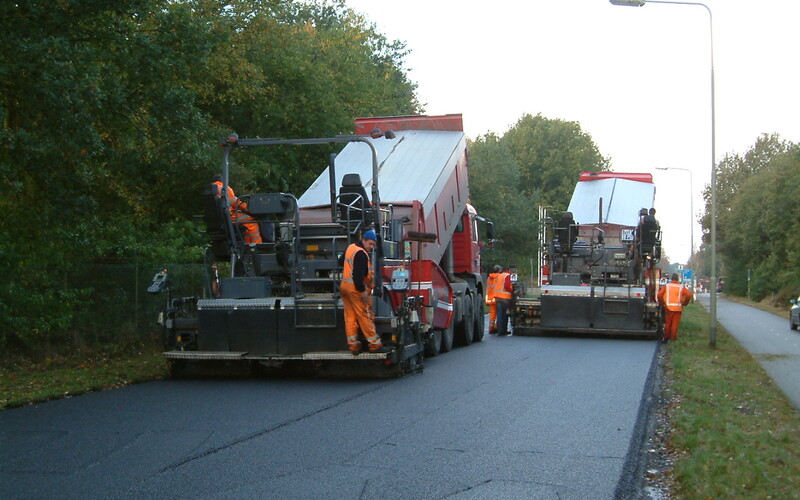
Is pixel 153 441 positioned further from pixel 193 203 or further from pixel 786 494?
pixel 193 203

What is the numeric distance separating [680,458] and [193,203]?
14.2 m

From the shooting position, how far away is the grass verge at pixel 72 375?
9.97 meters

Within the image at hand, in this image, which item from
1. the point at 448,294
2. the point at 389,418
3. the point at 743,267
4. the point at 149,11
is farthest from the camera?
the point at 743,267

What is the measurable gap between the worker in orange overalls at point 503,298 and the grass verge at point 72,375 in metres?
9.47

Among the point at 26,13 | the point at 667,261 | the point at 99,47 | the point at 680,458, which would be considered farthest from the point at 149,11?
the point at 667,261

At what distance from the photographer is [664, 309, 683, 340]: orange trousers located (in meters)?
19.8

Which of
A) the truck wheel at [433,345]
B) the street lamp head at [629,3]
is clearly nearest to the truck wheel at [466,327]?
the truck wheel at [433,345]

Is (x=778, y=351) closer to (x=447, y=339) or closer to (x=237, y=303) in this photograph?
(x=447, y=339)

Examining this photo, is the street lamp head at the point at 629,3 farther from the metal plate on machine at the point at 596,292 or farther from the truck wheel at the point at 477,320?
the truck wheel at the point at 477,320

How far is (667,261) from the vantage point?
457 ft

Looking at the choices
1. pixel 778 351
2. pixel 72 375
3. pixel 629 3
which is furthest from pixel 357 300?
pixel 778 351

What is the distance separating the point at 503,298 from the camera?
2141cm

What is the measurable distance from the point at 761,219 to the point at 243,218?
58.5 meters

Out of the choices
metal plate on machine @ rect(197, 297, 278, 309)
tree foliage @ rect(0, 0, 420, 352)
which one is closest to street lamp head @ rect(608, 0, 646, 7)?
tree foliage @ rect(0, 0, 420, 352)
